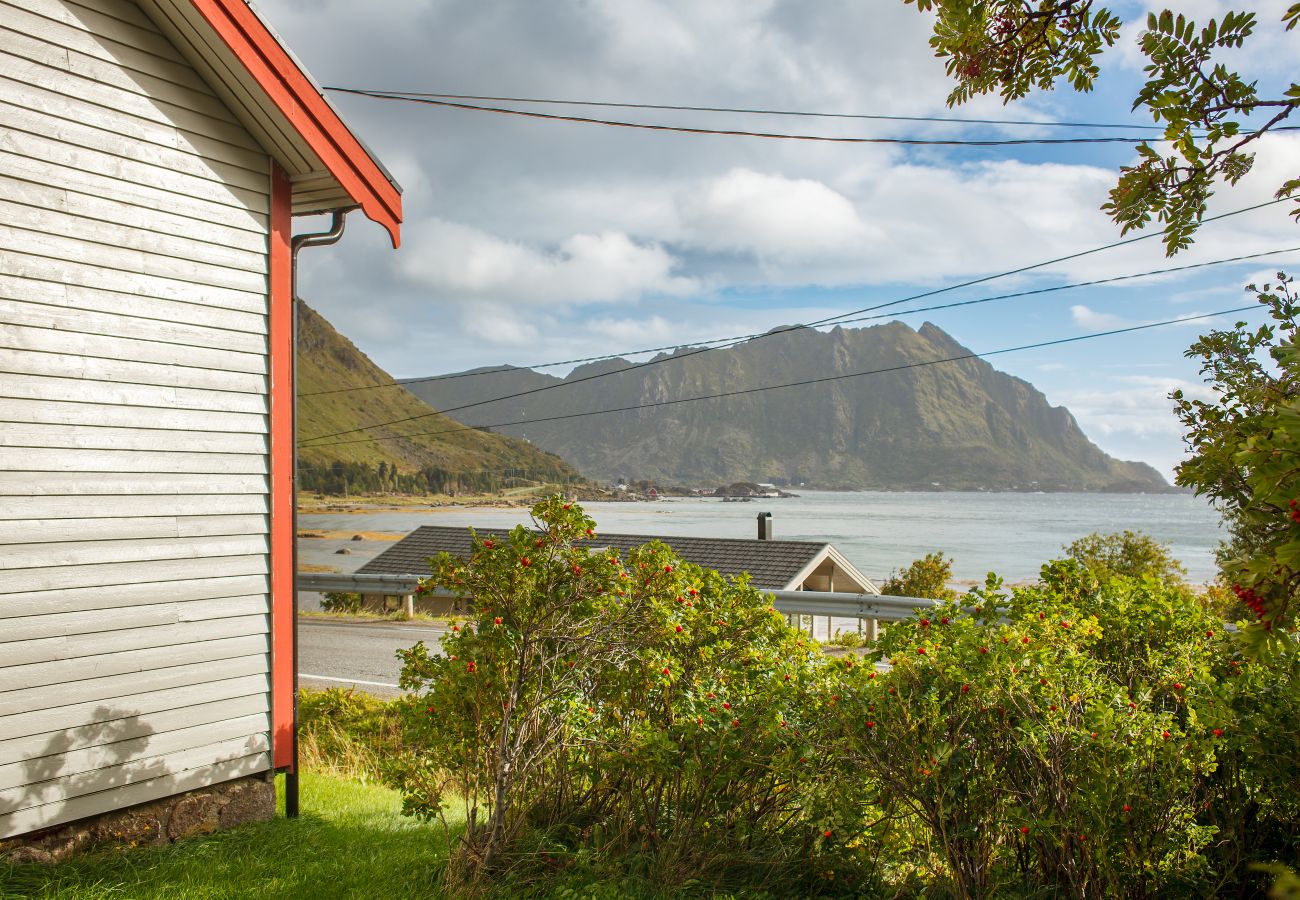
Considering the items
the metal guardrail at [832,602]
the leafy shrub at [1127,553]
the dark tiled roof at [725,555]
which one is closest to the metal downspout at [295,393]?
the metal guardrail at [832,602]

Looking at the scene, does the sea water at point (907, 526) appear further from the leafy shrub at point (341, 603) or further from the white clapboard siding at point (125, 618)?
the white clapboard siding at point (125, 618)

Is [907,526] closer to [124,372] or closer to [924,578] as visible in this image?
[924,578]

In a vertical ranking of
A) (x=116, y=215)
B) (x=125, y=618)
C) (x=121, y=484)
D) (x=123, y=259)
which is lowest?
(x=125, y=618)

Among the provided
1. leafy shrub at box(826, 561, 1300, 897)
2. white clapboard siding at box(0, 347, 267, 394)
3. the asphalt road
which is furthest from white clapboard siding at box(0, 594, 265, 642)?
the asphalt road

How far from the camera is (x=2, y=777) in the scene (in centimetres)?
464

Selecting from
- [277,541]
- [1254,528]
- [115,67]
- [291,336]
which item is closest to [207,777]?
[277,541]

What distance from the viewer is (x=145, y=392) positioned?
5.32 metres

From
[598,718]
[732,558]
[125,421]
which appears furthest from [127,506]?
[732,558]

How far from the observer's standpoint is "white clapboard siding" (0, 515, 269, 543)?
15.7ft

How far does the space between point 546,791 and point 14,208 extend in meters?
4.42

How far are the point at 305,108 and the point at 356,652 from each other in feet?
35.8

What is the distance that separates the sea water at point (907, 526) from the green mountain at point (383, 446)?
3503 millimetres

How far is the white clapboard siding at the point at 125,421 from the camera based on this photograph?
4.82 meters

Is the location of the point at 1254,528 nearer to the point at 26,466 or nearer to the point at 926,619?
the point at 926,619
